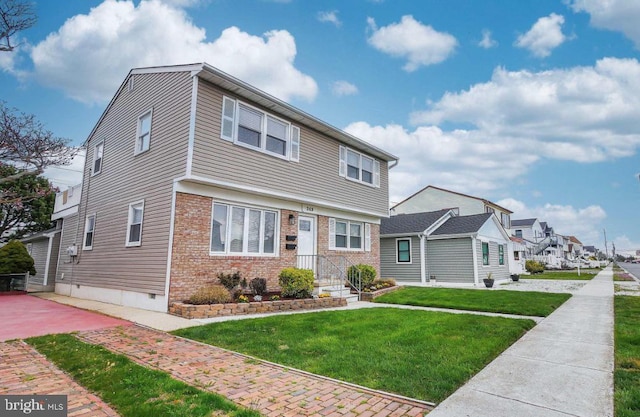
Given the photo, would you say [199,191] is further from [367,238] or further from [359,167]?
[367,238]

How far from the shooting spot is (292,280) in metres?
10.8

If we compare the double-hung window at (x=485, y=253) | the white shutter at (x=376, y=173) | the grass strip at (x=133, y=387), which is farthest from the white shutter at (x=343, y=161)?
the grass strip at (x=133, y=387)

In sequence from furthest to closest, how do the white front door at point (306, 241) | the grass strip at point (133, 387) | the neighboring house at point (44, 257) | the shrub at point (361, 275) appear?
the neighboring house at point (44, 257)
the shrub at point (361, 275)
the white front door at point (306, 241)
the grass strip at point (133, 387)

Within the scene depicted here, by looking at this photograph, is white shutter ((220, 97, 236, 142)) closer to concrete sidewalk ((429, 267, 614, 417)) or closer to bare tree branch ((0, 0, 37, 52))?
bare tree branch ((0, 0, 37, 52))

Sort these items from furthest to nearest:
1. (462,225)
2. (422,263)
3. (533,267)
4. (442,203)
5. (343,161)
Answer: (442,203), (533,267), (462,225), (422,263), (343,161)

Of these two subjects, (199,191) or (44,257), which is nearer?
(199,191)

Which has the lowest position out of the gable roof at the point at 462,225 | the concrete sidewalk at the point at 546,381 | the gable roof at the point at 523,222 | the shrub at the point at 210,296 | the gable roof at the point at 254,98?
the concrete sidewalk at the point at 546,381

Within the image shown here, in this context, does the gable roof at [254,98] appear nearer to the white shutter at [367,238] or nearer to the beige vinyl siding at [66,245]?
the white shutter at [367,238]

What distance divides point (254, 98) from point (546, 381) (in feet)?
34.4

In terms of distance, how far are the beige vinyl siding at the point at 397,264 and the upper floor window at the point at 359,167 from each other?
5199mm

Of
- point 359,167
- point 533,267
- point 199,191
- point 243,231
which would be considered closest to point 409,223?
point 359,167

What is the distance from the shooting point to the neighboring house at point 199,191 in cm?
998

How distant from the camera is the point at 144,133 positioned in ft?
39.8

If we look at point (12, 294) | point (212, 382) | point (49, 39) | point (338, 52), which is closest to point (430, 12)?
point (338, 52)
